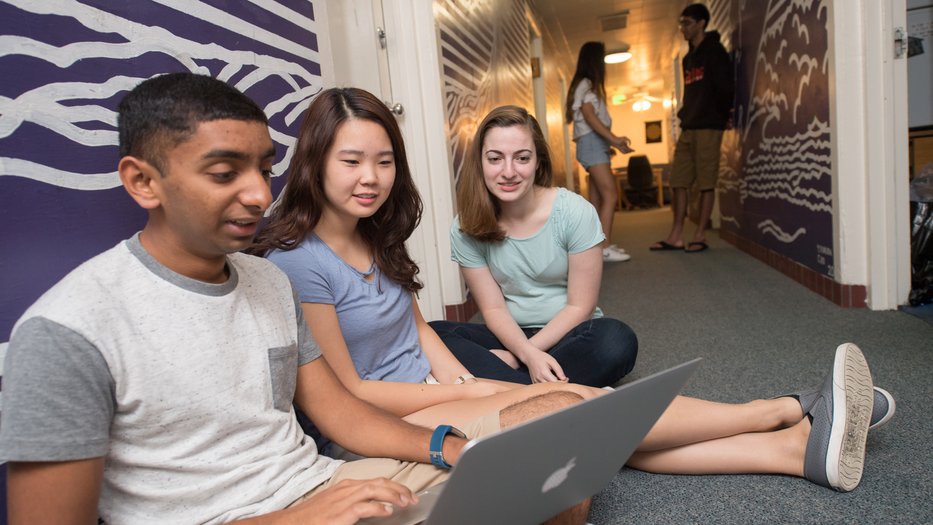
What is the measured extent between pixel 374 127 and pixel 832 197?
2.26m

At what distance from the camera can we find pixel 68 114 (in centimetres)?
90

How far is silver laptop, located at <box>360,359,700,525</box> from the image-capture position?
25.8 inches

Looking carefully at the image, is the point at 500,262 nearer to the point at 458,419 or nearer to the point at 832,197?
the point at 458,419

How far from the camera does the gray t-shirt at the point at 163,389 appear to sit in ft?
1.99

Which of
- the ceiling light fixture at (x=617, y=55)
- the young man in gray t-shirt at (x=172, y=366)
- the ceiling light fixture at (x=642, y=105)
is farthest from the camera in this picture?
the ceiling light fixture at (x=642, y=105)

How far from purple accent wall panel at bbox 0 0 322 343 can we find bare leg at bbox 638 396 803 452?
102 cm

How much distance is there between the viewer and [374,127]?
3.86ft

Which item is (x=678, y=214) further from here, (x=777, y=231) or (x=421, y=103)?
(x=421, y=103)

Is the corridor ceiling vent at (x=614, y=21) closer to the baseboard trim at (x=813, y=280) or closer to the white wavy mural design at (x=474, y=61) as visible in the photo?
the white wavy mural design at (x=474, y=61)

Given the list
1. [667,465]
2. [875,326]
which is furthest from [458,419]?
[875,326]

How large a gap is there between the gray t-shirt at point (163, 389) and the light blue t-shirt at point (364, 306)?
0.21 metres

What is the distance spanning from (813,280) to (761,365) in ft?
4.02

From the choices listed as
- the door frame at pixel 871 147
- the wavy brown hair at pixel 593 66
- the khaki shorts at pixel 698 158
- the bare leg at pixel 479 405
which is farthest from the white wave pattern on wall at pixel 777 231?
the bare leg at pixel 479 405

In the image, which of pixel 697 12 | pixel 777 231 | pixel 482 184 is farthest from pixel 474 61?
pixel 482 184
